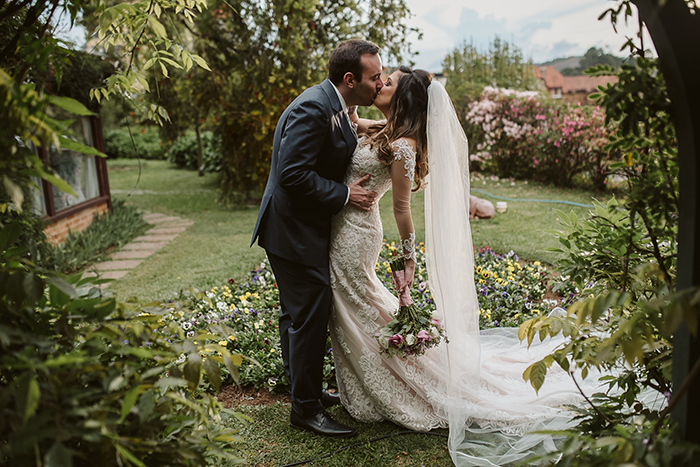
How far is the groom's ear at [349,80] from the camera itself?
2.70 metres

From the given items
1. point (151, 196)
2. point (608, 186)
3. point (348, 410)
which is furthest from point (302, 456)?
point (151, 196)

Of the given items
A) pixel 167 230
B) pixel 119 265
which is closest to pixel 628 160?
pixel 119 265

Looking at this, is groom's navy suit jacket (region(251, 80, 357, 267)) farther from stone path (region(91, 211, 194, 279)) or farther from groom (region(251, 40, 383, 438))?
stone path (region(91, 211, 194, 279))

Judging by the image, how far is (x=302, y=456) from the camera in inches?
101

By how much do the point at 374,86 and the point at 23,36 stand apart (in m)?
1.72

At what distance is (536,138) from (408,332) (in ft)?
34.3

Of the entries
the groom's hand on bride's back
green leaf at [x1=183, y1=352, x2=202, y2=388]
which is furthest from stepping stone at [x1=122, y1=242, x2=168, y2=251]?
green leaf at [x1=183, y1=352, x2=202, y2=388]

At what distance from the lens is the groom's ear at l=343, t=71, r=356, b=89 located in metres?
2.70

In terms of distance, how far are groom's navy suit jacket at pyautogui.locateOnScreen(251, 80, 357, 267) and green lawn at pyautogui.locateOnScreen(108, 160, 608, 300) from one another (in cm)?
120

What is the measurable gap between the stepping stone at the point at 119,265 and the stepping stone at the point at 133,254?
20 cm

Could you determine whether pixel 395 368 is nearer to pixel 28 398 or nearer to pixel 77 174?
pixel 28 398

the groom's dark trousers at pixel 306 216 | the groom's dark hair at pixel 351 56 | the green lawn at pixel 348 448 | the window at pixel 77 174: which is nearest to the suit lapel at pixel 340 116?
the groom's dark trousers at pixel 306 216

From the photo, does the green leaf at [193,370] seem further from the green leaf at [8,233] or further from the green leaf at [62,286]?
the green leaf at [8,233]

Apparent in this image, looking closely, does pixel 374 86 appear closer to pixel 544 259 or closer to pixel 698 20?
pixel 698 20
